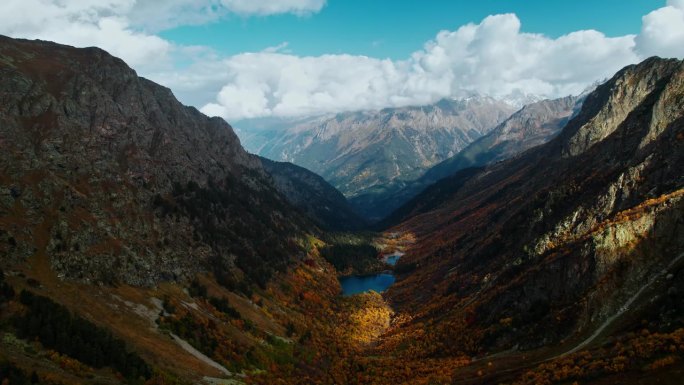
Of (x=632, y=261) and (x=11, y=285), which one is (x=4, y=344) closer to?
(x=11, y=285)

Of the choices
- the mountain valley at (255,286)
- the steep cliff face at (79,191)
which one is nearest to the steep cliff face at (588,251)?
the mountain valley at (255,286)

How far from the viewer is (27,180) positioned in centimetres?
13000

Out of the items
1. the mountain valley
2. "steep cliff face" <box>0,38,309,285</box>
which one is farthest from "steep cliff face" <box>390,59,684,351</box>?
"steep cliff face" <box>0,38,309,285</box>

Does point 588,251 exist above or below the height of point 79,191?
below

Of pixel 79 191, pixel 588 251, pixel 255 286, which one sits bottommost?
pixel 255 286

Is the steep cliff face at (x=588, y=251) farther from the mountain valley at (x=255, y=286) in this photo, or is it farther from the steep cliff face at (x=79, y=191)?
the steep cliff face at (x=79, y=191)

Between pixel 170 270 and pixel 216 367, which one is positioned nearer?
pixel 216 367

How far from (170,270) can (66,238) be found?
35.8m

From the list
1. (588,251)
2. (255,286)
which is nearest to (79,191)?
(255,286)

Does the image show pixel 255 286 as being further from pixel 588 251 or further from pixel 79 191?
pixel 588 251

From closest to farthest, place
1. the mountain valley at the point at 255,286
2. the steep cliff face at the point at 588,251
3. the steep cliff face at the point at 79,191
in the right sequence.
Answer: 1. the mountain valley at the point at 255,286
2. the steep cliff face at the point at 588,251
3. the steep cliff face at the point at 79,191

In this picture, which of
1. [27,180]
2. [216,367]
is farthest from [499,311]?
[27,180]

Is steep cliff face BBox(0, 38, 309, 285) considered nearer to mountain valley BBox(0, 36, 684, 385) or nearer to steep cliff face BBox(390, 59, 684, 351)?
mountain valley BBox(0, 36, 684, 385)

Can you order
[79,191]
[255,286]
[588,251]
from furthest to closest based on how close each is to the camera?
1. [255,286]
2. [79,191]
3. [588,251]
